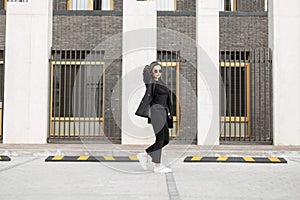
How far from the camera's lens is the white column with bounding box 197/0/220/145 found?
39.7 feet

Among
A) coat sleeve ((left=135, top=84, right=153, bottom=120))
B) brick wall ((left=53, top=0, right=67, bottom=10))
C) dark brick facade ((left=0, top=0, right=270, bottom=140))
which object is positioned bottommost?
coat sleeve ((left=135, top=84, right=153, bottom=120))

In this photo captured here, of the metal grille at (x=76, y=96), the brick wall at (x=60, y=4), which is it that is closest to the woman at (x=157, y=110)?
the metal grille at (x=76, y=96)

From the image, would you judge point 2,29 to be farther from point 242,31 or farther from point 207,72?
point 242,31

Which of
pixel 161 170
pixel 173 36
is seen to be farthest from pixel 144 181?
pixel 173 36

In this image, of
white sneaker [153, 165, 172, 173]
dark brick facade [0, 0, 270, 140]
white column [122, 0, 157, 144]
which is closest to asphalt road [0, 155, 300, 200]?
white sneaker [153, 165, 172, 173]

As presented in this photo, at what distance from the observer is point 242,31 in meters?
15.0

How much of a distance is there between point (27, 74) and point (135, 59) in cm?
278

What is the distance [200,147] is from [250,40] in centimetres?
503

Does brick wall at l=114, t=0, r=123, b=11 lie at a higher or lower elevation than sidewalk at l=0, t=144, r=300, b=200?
higher

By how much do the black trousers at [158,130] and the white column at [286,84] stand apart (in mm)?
5330

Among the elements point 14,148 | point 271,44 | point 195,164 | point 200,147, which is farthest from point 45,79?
point 271,44

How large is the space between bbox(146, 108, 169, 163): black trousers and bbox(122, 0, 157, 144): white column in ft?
14.9

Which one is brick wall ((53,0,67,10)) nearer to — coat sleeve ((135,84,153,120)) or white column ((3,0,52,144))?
white column ((3,0,52,144))

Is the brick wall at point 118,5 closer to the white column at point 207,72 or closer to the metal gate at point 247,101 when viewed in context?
the metal gate at point 247,101
